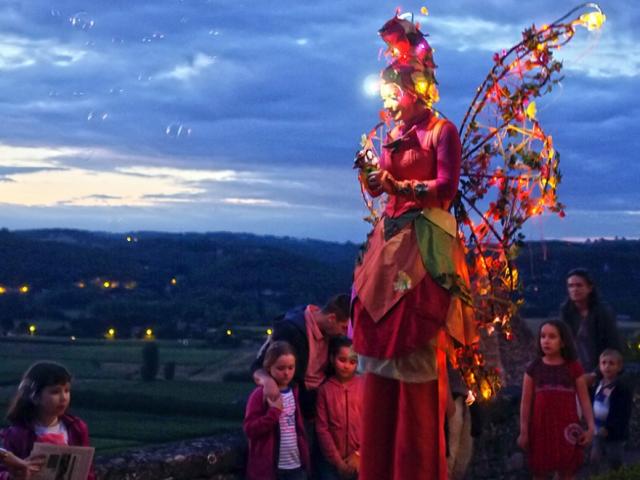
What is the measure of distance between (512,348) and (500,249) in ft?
13.0

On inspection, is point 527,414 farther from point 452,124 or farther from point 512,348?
point 452,124

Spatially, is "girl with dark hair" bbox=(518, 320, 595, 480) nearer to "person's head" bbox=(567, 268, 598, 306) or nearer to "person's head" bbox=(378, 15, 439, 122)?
"person's head" bbox=(567, 268, 598, 306)

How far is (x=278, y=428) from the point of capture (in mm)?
5891

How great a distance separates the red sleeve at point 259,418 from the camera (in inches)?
228

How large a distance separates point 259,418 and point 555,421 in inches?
77.0

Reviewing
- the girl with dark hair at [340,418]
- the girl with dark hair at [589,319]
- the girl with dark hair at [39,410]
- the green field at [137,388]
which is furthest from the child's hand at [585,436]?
the green field at [137,388]

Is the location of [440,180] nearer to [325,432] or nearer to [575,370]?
[325,432]

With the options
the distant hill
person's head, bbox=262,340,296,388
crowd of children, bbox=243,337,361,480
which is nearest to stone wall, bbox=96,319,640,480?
crowd of children, bbox=243,337,361,480

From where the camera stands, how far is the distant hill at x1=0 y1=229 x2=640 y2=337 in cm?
2112

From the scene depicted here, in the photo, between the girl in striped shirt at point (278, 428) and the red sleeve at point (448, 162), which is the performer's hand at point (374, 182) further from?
the girl in striped shirt at point (278, 428)

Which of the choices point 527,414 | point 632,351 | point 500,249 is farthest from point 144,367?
point 500,249

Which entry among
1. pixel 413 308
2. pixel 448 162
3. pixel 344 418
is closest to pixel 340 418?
pixel 344 418

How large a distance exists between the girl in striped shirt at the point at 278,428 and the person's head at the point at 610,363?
2.65 metres

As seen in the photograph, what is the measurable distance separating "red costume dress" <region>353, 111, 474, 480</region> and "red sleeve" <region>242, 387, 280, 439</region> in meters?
1.18
